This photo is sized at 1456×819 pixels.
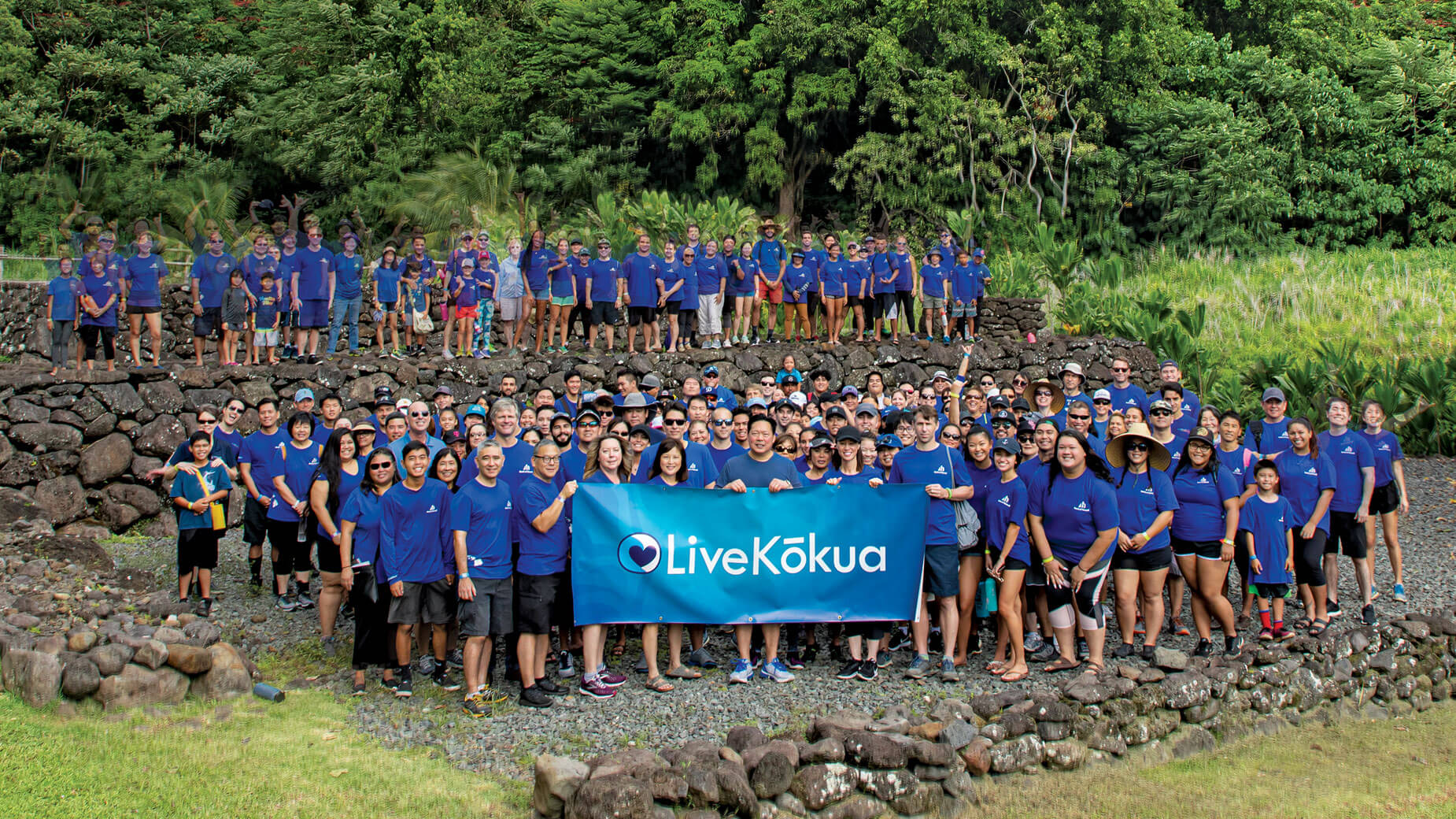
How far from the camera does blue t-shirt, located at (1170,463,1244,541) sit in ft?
26.0

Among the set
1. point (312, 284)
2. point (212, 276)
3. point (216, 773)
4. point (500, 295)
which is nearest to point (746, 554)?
point (216, 773)

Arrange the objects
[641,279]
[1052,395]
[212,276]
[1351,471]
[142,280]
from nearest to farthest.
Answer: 1. [1351,471]
2. [1052,395]
3. [142,280]
4. [212,276]
5. [641,279]

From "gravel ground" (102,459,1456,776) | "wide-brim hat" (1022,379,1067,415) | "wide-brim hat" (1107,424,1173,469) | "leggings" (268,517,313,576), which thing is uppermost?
"wide-brim hat" (1022,379,1067,415)

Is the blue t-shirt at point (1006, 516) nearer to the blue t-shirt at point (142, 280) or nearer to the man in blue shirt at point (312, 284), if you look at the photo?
the man in blue shirt at point (312, 284)

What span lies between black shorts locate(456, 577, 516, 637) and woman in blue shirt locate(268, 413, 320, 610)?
2431 millimetres

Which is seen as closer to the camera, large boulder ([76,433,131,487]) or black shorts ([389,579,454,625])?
black shorts ([389,579,454,625])

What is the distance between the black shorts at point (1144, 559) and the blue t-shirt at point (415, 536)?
447cm

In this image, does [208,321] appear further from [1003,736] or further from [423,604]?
[1003,736]

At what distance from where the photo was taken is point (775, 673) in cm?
763

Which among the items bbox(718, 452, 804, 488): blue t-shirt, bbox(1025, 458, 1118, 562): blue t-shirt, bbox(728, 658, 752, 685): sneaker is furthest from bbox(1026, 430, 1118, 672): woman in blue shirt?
bbox(728, 658, 752, 685): sneaker

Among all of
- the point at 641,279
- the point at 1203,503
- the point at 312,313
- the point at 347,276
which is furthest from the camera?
the point at 641,279

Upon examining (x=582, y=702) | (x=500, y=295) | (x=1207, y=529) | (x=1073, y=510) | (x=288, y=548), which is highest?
(x=500, y=295)

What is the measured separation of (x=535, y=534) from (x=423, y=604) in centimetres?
84

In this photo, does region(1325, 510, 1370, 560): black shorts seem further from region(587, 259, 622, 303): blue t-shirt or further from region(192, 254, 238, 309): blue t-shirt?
region(192, 254, 238, 309): blue t-shirt
